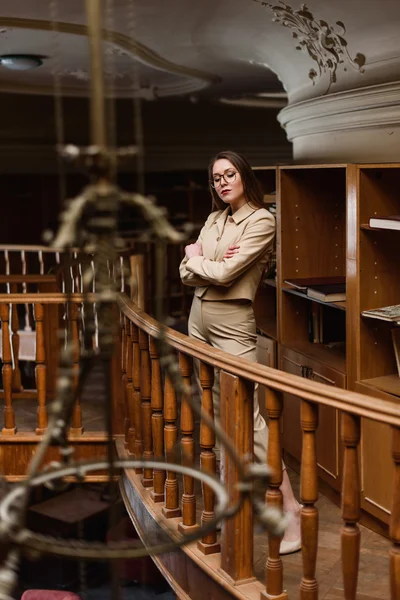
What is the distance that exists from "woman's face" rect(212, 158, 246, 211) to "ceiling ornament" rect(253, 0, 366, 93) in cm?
162

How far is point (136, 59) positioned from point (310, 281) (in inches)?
113

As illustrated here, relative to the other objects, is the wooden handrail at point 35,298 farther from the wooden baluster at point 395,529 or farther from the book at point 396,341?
the wooden baluster at point 395,529

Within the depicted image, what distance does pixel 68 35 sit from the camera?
5.48 meters

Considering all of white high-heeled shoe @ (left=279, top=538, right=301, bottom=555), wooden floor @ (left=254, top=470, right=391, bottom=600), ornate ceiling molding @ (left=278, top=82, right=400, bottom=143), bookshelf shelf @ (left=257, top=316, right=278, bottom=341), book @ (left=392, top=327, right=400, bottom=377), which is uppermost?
ornate ceiling molding @ (left=278, top=82, right=400, bottom=143)

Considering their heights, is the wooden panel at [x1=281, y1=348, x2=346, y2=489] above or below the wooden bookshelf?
below

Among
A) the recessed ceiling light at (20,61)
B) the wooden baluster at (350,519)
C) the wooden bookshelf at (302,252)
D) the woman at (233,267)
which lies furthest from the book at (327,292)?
the recessed ceiling light at (20,61)

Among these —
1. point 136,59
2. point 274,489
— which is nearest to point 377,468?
point 274,489

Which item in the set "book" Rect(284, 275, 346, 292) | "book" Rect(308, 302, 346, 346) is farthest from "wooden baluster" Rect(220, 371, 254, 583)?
"book" Rect(308, 302, 346, 346)

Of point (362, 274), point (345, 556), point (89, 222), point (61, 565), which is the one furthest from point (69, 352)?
point (61, 565)

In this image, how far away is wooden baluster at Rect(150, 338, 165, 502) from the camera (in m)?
3.37

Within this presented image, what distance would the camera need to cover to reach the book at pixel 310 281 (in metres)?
4.04

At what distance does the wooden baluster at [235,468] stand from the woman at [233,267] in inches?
12.6

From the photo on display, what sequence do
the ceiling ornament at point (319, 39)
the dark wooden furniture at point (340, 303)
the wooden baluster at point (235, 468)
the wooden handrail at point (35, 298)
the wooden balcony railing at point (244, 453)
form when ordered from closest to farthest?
the wooden balcony railing at point (244, 453), the wooden baluster at point (235, 468), the dark wooden furniture at point (340, 303), the wooden handrail at point (35, 298), the ceiling ornament at point (319, 39)

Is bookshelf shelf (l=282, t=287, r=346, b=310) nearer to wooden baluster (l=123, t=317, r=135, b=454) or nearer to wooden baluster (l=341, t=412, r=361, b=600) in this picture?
wooden baluster (l=123, t=317, r=135, b=454)
